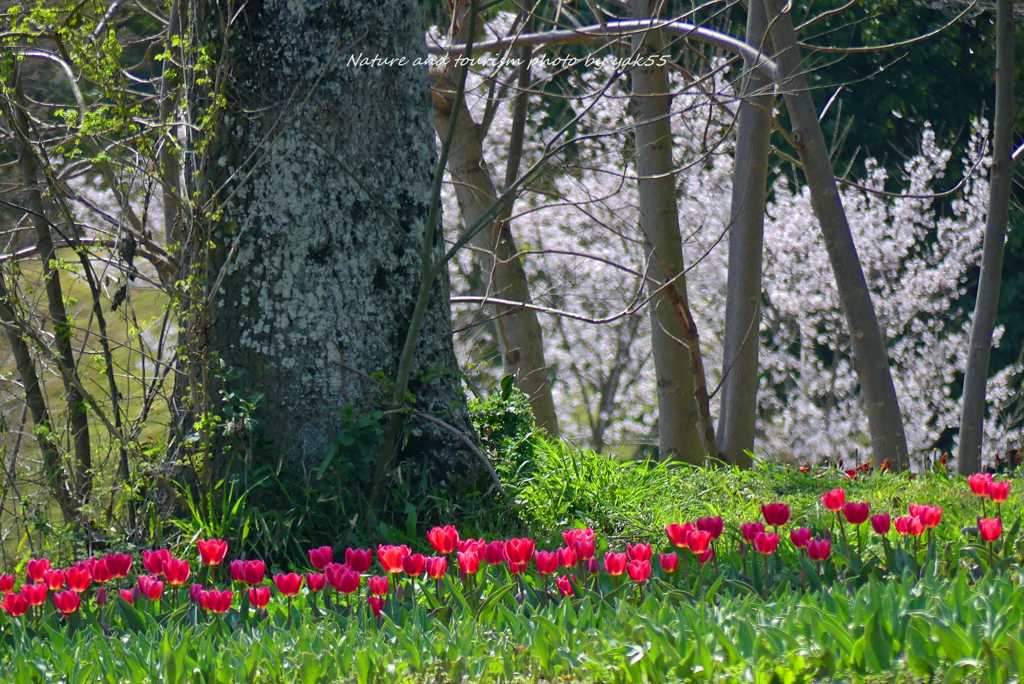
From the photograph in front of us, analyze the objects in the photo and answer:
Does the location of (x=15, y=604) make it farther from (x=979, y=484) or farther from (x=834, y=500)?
(x=979, y=484)

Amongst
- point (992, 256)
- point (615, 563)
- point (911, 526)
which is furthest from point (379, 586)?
point (992, 256)

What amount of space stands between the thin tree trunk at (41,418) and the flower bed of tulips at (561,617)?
0.75m

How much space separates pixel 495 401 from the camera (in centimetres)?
394

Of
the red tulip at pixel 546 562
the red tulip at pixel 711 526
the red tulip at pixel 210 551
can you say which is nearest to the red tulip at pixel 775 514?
the red tulip at pixel 711 526

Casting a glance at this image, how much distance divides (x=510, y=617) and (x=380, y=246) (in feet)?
5.80

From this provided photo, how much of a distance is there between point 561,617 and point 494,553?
1.25 feet

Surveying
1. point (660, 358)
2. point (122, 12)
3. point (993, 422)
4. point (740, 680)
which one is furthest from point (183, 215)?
point (993, 422)

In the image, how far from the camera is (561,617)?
202cm

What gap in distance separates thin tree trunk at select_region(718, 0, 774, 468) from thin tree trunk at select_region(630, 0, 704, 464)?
0.27 meters

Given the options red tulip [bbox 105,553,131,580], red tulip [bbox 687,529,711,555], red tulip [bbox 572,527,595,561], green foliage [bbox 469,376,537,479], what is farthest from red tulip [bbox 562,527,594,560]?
green foliage [bbox 469,376,537,479]

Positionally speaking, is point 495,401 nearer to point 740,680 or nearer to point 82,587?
point 82,587

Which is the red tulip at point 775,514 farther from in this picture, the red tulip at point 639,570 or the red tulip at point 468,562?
the red tulip at point 468,562

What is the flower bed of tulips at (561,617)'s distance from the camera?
5.65 feet

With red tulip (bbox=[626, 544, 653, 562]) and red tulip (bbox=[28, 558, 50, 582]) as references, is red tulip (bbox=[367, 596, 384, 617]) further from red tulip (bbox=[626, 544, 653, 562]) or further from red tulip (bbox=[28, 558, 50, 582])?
red tulip (bbox=[28, 558, 50, 582])
